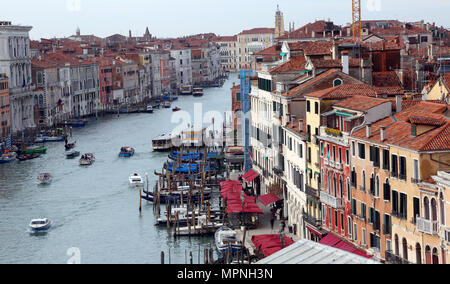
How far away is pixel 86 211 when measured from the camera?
55.4 feet

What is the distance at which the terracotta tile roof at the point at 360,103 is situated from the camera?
10242 millimetres

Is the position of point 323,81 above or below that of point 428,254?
above

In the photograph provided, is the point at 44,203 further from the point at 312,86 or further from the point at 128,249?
the point at 312,86

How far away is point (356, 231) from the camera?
10.1 meters

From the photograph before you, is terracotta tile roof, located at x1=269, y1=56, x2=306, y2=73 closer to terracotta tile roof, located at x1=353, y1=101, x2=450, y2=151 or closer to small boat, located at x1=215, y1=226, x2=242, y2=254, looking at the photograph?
small boat, located at x1=215, y1=226, x2=242, y2=254

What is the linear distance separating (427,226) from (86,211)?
9.87 m

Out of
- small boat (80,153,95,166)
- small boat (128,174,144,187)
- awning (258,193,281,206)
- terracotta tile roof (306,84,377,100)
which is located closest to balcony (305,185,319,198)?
terracotta tile roof (306,84,377,100)

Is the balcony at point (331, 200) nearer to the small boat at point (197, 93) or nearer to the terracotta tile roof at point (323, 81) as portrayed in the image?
the terracotta tile roof at point (323, 81)

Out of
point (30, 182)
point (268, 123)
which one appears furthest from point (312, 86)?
point (30, 182)

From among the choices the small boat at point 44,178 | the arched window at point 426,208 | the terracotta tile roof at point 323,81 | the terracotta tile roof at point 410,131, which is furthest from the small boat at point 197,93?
the arched window at point 426,208

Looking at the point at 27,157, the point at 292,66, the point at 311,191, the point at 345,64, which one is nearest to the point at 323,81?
the point at 345,64

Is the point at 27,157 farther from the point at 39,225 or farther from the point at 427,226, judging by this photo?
the point at 427,226

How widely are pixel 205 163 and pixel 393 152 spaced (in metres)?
12.7

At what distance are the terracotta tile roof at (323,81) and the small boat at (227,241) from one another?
2267mm
